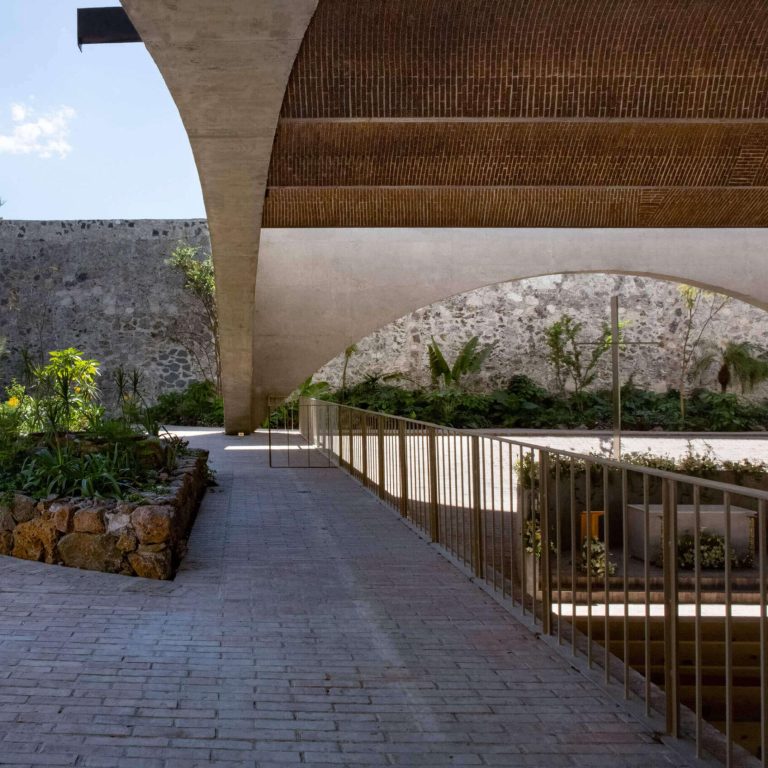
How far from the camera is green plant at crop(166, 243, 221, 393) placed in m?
22.1

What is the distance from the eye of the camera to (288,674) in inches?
156

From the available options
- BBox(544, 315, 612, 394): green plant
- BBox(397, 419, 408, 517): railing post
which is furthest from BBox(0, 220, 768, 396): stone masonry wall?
BBox(397, 419, 408, 517): railing post

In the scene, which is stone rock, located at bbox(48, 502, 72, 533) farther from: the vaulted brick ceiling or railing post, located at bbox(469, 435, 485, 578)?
the vaulted brick ceiling

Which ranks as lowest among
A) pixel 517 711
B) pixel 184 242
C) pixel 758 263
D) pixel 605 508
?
pixel 517 711

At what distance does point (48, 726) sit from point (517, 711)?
1.79 metres

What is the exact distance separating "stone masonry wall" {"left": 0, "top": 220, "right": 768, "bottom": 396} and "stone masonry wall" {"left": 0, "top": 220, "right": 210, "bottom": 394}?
3 cm

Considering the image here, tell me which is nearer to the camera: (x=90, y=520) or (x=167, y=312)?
(x=90, y=520)

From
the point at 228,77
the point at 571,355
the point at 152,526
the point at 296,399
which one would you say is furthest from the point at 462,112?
the point at 571,355

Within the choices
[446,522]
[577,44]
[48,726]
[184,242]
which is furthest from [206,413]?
[48,726]

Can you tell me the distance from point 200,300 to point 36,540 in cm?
1678

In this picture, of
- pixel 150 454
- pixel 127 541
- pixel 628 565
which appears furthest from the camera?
pixel 150 454

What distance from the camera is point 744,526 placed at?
23.2 ft

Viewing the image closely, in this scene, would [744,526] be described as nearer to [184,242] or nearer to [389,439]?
[389,439]

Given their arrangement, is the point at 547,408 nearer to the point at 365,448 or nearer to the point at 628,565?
the point at 365,448
